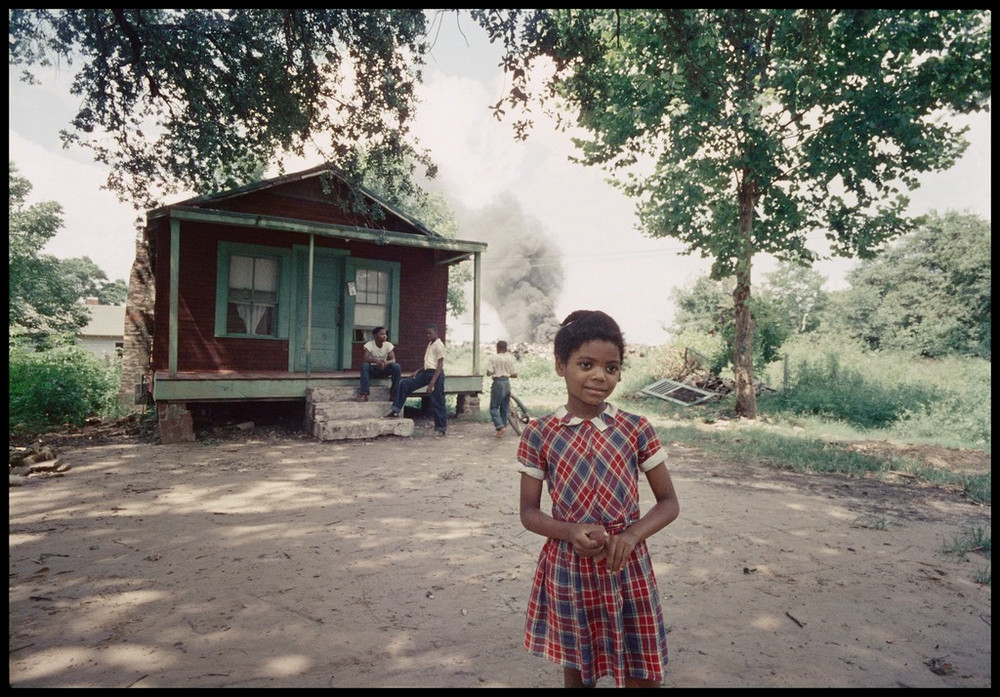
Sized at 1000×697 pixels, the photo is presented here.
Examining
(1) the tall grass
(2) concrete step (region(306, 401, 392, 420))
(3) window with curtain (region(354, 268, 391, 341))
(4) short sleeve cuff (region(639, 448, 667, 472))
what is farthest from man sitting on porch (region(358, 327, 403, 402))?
(4) short sleeve cuff (region(639, 448, 667, 472))

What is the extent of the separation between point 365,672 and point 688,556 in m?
2.71

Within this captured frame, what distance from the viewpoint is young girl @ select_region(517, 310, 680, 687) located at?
6.47 feet

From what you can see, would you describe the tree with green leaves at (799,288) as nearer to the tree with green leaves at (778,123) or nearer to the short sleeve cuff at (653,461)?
the tree with green leaves at (778,123)

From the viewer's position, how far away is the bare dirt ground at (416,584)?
2.75 metres

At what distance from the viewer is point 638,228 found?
14773 millimetres

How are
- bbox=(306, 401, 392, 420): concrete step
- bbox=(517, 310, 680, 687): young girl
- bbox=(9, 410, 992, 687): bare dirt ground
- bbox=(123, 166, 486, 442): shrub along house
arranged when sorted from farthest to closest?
bbox=(306, 401, 392, 420): concrete step < bbox=(123, 166, 486, 442): shrub along house < bbox=(9, 410, 992, 687): bare dirt ground < bbox=(517, 310, 680, 687): young girl

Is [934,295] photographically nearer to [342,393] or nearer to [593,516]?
[342,393]

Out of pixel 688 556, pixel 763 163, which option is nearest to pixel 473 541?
pixel 688 556

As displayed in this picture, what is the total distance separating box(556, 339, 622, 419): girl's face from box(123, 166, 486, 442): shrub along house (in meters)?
7.68

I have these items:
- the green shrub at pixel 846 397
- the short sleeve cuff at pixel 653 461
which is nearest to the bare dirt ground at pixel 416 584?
the short sleeve cuff at pixel 653 461

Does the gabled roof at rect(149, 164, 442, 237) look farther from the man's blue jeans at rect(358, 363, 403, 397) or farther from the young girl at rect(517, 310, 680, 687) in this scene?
the young girl at rect(517, 310, 680, 687)

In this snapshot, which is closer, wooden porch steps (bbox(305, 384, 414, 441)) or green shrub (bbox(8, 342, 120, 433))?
wooden porch steps (bbox(305, 384, 414, 441))

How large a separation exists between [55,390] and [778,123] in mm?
16081

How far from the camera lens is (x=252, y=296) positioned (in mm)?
11242
